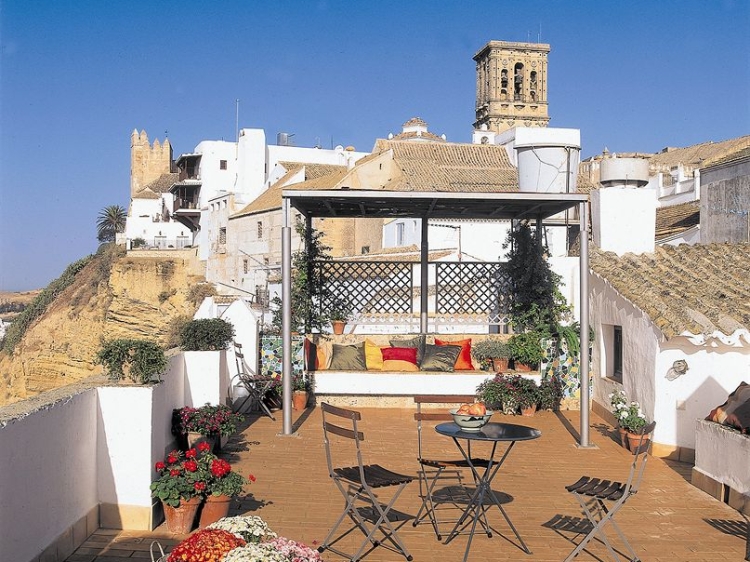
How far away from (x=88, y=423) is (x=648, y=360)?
21.1 feet

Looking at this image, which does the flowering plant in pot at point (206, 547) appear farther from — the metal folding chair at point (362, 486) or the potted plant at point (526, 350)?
the potted plant at point (526, 350)

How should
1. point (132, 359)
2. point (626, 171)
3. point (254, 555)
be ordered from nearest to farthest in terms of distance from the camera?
point (254, 555), point (132, 359), point (626, 171)

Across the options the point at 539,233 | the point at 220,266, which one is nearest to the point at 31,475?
the point at 539,233

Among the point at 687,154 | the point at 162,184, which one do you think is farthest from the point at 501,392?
the point at 162,184

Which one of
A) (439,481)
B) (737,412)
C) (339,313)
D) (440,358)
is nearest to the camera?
(737,412)

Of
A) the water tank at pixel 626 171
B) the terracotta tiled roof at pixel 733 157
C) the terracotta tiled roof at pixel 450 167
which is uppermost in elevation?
the terracotta tiled roof at pixel 450 167

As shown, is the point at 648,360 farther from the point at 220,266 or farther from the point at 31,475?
the point at 220,266

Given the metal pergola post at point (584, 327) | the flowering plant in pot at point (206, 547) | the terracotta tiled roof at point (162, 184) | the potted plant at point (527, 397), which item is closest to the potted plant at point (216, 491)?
the flowering plant in pot at point (206, 547)

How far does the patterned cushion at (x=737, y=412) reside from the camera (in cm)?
714

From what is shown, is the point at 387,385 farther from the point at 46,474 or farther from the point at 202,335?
the point at 46,474

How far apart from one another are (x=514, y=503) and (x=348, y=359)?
224 inches

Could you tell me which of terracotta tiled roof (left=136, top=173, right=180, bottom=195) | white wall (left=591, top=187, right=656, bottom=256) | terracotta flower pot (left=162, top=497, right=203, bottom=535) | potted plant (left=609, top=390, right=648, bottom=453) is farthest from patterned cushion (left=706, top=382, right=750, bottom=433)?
terracotta tiled roof (left=136, top=173, right=180, bottom=195)

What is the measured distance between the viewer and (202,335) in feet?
30.9

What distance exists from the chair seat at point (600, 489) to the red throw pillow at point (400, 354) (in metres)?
6.72
